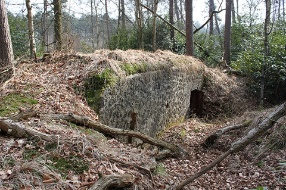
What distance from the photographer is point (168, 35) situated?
16.5 m

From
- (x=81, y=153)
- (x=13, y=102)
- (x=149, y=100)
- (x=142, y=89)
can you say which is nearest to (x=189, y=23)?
(x=149, y=100)

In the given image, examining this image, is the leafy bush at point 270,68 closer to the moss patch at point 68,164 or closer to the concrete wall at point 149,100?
the concrete wall at point 149,100

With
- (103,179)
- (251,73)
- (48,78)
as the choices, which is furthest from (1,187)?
(251,73)

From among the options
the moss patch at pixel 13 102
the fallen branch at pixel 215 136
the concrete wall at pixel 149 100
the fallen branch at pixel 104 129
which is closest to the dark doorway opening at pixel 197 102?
the concrete wall at pixel 149 100

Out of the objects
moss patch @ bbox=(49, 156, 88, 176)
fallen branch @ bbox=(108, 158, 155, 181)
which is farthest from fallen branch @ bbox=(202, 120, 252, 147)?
moss patch @ bbox=(49, 156, 88, 176)

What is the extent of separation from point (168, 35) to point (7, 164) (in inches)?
553

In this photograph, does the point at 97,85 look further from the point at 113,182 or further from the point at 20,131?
the point at 113,182

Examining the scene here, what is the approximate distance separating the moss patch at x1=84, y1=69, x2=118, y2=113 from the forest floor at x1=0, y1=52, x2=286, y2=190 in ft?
0.63

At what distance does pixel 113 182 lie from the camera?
350 centimetres

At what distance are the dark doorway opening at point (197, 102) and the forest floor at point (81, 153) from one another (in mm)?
4003

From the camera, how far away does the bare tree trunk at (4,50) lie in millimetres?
6805

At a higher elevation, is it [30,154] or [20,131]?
[20,131]

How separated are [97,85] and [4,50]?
2408 mm

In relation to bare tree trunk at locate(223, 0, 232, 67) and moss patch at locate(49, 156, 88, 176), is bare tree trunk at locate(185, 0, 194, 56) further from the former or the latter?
moss patch at locate(49, 156, 88, 176)
